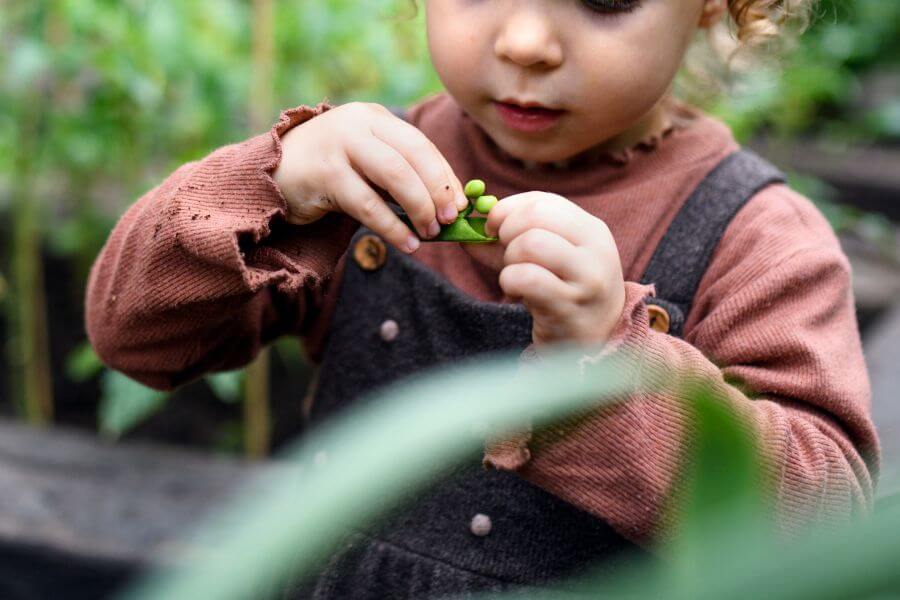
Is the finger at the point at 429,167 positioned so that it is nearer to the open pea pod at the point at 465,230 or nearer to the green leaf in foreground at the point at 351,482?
the open pea pod at the point at 465,230

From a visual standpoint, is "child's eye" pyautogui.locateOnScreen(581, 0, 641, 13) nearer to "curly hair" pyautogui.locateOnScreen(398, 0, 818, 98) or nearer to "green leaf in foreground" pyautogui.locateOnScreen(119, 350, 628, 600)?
"curly hair" pyautogui.locateOnScreen(398, 0, 818, 98)

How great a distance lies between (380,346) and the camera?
0.94 meters

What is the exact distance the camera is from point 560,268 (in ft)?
2.02

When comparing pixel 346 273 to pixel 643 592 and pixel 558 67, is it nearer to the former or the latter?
pixel 558 67

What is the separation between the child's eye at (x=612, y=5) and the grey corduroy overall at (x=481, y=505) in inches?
7.8

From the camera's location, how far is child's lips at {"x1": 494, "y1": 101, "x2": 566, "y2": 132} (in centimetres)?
79

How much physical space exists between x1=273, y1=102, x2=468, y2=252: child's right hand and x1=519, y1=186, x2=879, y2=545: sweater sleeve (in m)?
0.15

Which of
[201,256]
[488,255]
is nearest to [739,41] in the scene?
[488,255]

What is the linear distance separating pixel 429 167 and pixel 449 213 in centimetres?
4

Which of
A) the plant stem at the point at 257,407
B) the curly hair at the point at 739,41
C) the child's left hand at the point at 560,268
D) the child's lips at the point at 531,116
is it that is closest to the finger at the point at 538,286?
the child's left hand at the point at 560,268

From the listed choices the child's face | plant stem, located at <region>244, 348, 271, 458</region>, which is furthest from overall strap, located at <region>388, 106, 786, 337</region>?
plant stem, located at <region>244, 348, 271, 458</region>

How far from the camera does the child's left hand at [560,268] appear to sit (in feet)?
2.01

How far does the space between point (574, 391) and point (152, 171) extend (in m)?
1.65

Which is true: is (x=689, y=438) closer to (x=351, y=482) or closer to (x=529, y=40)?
(x=529, y=40)
